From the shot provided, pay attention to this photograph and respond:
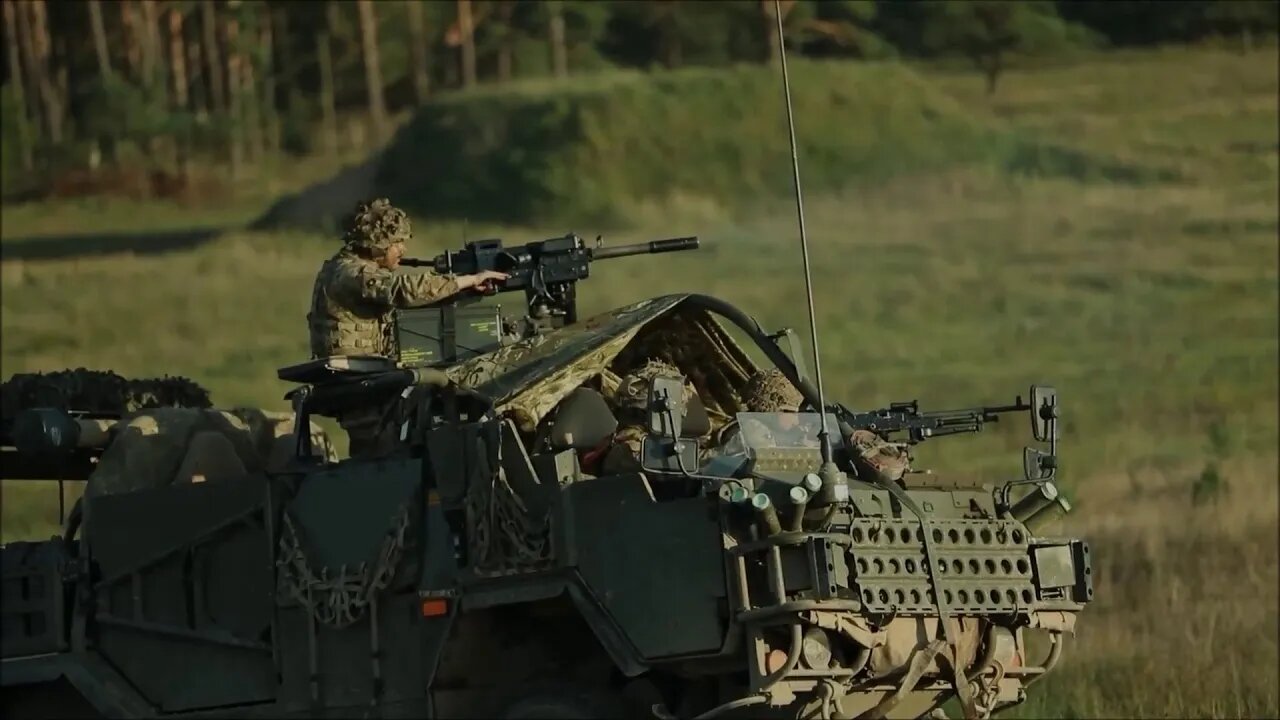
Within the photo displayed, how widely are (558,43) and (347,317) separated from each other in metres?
22.7

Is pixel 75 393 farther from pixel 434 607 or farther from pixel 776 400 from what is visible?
pixel 776 400

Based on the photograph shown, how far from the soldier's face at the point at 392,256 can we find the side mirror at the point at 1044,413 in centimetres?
371

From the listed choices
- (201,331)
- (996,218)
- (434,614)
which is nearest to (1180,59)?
→ (996,218)

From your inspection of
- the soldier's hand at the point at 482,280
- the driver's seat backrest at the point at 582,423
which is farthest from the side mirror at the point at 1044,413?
the soldier's hand at the point at 482,280

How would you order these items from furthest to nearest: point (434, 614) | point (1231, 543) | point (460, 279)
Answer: point (1231, 543) < point (460, 279) < point (434, 614)

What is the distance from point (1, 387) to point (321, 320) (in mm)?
2566

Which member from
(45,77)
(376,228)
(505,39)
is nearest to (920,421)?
(376,228)

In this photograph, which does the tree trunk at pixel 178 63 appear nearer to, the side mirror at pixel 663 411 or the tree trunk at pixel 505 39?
the tree trunk at pixel 505 39

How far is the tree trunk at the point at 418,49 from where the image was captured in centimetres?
3691

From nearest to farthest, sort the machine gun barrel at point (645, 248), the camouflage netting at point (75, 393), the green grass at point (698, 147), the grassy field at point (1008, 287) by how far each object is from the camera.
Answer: the machine gun barrel at point (645, 248)
the camouflage netting at point (75, 393)
the grassy field at point (1008, 287)
the green grass at point (698, 147)

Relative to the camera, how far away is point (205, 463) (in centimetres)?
1409

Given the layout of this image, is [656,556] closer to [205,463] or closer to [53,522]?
Answer: [205,463]

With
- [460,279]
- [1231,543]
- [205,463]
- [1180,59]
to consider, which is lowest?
[1231,543]

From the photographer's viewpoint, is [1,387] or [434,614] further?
[1,387]
